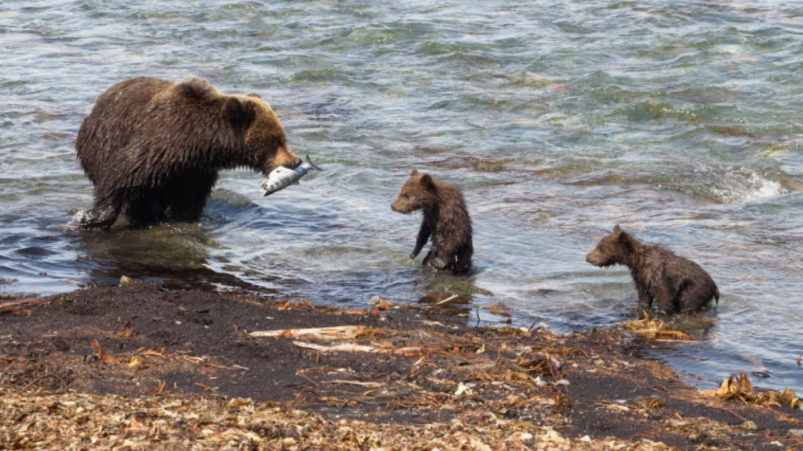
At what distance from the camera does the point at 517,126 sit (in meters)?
16.0

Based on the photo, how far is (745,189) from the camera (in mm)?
13195

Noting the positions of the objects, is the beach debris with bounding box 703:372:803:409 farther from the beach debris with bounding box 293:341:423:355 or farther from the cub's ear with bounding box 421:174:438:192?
the cub's ear with bounding box 421:174:438:192

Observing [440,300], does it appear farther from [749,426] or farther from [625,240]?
[749,426]

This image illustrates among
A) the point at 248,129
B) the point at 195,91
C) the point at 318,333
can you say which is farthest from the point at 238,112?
the point at 318,333

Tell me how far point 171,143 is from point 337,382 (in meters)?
4.77

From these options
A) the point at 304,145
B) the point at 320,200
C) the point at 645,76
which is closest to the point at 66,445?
the point at 320,200

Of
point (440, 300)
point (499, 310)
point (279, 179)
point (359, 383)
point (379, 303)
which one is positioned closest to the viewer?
point (359, 383)

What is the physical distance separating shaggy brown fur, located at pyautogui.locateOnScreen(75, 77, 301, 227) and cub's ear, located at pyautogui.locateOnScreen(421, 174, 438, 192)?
4.23 ft

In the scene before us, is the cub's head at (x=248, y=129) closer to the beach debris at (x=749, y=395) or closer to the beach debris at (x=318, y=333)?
the beach debris at (x=318, y=333)

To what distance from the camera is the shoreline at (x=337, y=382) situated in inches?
218

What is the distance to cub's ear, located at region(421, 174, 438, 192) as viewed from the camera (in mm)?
10273

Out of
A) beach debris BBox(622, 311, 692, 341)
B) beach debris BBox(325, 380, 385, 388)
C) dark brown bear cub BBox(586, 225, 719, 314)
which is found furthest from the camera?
dark brown bear cub BBox(586, 225, 719, 314)

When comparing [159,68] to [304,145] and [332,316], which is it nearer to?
[304,145]

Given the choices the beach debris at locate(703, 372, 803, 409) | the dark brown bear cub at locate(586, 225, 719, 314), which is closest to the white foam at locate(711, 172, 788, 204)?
the dark brown bear cub at locate(586, 225, 719, 314)
